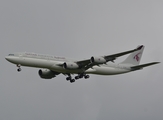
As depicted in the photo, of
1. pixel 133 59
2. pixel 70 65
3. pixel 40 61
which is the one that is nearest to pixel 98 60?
pixel 70 65

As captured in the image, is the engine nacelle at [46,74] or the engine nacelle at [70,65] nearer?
the engine nacelle at [70,65]

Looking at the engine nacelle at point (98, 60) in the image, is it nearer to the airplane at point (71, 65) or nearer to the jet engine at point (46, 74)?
the airplane at point (71, 65)

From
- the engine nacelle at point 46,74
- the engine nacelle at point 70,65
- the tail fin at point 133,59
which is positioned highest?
the tail fin at point 133,59

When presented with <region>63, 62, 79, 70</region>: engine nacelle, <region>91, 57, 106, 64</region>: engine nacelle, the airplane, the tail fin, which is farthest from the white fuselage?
the tail fin

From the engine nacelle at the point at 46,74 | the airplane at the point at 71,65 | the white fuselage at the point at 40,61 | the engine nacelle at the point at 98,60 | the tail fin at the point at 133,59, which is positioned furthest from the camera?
the tail fin at the point at 133,59

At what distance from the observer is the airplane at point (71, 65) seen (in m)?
64.4

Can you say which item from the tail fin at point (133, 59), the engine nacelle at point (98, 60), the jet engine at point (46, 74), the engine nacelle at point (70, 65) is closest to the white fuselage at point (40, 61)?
the engine nacelle at point (70, 65)

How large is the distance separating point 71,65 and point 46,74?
7410mm

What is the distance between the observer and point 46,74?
72625 mm

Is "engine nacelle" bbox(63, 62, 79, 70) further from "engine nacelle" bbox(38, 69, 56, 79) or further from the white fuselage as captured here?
"engine nacelle" bbox(38, 69, 56, 79)

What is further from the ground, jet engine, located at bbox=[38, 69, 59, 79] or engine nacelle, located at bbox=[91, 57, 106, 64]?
jet engine, located at bbox=[38, 69, 59, 79]

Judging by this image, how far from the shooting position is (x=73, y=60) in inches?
2694

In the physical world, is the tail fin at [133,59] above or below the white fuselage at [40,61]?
above

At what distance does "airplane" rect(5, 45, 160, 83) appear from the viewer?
6438 cm
